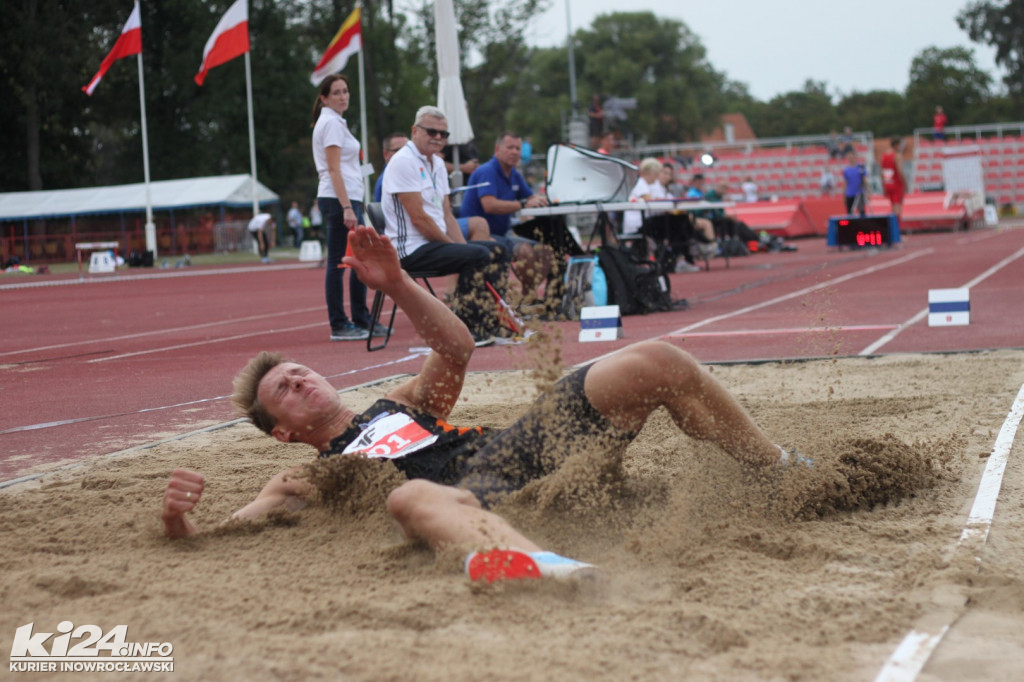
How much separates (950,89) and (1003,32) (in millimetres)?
11248

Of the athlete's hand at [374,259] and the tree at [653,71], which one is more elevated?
the tree at [653,71]

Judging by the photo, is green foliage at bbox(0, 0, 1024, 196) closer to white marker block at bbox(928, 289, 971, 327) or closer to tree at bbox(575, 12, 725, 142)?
tree at bbox(575, 12, 725, 142)

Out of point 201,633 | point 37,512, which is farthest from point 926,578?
point 37,512

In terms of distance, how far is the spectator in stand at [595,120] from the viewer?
27.4 m

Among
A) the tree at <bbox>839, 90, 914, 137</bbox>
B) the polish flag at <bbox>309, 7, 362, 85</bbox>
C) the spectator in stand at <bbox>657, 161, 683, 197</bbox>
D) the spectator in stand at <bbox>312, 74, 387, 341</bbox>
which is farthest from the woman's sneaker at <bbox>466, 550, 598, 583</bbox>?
the tree at <bbox>839, 90, 914, 137</bbox>

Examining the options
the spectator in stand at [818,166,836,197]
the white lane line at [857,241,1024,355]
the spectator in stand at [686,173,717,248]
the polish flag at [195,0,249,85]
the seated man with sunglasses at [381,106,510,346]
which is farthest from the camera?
the spectator in stand at [818,166,836,197]

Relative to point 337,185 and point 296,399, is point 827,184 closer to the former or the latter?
point 337,185

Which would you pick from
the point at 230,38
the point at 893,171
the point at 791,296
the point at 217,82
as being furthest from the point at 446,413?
the point at 217,82

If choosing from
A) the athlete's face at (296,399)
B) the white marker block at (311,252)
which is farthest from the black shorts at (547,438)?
the white marker block at (311,252)

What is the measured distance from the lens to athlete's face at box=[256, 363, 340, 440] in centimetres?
315

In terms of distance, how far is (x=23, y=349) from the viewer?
8914mm

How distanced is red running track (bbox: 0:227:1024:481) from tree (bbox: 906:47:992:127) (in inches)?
2358

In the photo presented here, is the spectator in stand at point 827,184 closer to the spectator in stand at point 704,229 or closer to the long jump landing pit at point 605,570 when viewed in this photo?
the spectator in stand at point 704,229

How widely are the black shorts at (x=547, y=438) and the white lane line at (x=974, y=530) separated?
1.02 metres
